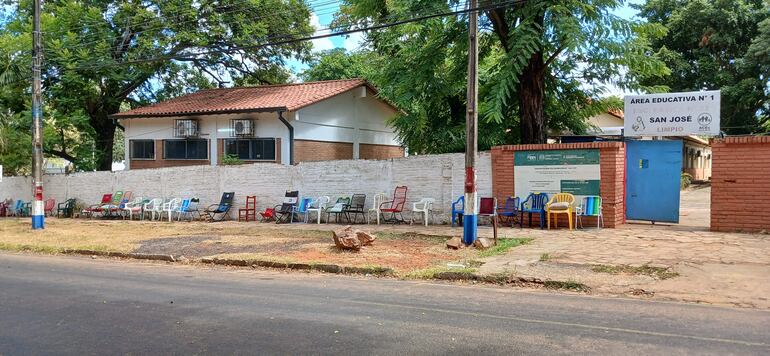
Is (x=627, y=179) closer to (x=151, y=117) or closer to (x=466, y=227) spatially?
(x=466, y=227)

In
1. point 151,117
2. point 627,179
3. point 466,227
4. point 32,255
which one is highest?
point 151,117

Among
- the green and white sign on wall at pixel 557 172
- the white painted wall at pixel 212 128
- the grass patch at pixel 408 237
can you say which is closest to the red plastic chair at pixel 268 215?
the white painted wall at pixel 212 128

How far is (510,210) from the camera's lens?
1484 cm

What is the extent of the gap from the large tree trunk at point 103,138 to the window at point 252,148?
9.84 meters

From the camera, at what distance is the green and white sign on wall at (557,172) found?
14.1 meters

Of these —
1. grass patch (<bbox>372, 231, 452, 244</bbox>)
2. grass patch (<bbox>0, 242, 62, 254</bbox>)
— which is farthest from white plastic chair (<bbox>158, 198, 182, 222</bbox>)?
grass patch (<bbox>372, 231, 452, 244</bbox>)

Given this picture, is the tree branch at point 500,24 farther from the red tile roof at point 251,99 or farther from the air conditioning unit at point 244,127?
the air conditioning unit at point 244,127

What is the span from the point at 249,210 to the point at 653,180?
1279cm

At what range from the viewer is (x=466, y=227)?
39.3 feet

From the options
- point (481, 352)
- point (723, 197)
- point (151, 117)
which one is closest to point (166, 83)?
point (151, 117)

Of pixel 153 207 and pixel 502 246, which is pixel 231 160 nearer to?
pixel 153 207

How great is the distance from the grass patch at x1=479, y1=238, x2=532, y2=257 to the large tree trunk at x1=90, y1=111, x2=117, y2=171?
23663 millimetres

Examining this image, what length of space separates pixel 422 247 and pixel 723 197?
688 cm

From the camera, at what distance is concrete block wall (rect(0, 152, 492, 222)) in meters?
16.1
